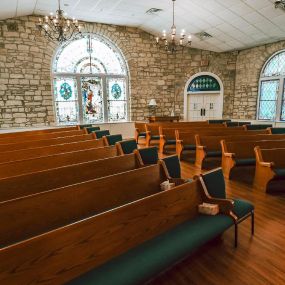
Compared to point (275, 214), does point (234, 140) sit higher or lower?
higher

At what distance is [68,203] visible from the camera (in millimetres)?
1746

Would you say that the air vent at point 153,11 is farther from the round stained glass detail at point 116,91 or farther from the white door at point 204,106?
the white door at point 204,106

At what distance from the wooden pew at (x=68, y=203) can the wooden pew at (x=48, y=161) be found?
3.18 feet

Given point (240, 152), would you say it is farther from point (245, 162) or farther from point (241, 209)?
point (241, 209)

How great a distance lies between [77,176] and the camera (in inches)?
93.4

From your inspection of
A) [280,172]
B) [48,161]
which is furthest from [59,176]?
[280,172]

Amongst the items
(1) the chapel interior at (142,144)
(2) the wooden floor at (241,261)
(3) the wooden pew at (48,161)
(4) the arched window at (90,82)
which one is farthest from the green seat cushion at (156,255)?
(4) the arched window at (90,82)

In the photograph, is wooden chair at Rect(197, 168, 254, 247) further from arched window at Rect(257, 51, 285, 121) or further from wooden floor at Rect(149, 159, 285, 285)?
arched window at Rect(257, 51, 285, 121)

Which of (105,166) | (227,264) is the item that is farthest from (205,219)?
(105,166)

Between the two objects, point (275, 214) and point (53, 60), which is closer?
point (275, 214)

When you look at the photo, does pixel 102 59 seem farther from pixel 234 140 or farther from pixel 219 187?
pixel 219 187

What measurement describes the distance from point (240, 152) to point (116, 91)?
220 inches

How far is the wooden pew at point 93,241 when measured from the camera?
1141mm

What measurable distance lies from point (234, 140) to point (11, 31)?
663cm
